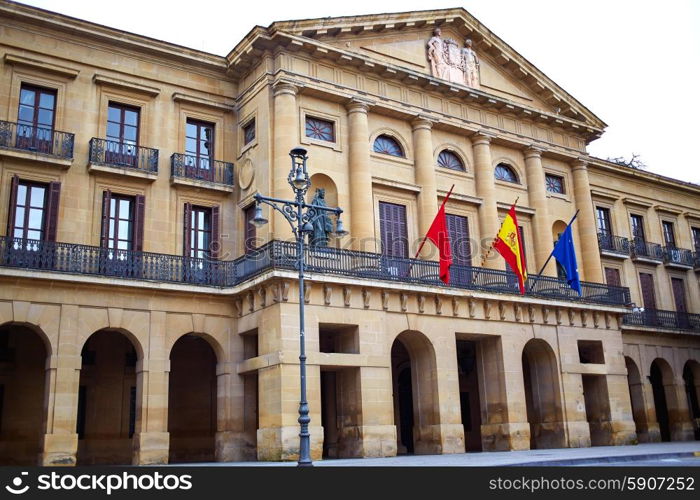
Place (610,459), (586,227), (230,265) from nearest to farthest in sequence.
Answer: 1. (610,459)
2. (230,265)
3. (586,227)

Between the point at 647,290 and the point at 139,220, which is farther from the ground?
the point at 139,220

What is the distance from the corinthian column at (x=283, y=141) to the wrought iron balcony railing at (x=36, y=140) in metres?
6.40

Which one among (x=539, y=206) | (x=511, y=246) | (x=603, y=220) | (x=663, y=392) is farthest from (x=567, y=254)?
(x=663, y=392)

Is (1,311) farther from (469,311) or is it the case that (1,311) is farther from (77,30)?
(469,311)

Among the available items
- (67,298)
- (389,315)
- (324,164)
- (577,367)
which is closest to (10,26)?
(67,298)

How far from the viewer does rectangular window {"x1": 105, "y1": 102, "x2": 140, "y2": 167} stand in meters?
24.6

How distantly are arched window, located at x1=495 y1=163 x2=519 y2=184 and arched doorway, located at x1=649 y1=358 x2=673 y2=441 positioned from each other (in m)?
11.8

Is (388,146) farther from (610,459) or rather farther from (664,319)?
(664,319)

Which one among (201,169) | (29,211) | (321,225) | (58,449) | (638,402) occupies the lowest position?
(58,449)

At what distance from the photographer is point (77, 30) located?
80.0ft

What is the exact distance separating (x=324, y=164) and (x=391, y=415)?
866cm

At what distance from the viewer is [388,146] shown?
28.0 m

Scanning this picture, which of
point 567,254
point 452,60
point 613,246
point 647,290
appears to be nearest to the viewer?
point 567,254

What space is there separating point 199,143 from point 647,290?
76.4ft
